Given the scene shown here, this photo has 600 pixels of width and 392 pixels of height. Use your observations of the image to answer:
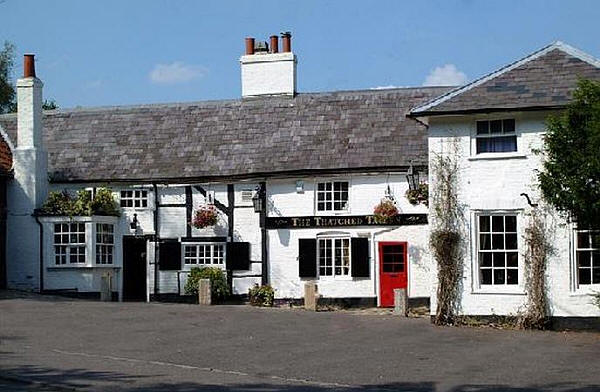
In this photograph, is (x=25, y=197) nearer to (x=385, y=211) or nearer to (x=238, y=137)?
(x=238, y=137)

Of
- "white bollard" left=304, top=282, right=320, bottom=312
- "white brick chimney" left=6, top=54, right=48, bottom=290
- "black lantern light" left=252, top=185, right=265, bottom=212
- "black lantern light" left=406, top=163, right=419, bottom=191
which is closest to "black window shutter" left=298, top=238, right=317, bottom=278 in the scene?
"white bollard" left=304, top=282, right=320, bottom=312

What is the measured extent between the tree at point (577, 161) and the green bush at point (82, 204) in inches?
587

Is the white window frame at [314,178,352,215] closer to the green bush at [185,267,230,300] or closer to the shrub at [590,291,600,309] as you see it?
the green bush at [185,267,230,300]

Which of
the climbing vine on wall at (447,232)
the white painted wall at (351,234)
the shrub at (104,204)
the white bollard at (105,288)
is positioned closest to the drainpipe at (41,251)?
the shrub at (104,204)

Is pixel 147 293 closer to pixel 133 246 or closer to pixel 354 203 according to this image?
pixel 133 246

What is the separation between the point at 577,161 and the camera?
18406mm

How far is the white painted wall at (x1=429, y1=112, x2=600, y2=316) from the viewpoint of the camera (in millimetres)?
21297

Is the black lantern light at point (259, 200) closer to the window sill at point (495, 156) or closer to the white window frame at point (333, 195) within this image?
the white window frame at point (333, 195)

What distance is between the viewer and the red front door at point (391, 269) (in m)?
27.0

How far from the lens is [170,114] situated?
31906 millimetres

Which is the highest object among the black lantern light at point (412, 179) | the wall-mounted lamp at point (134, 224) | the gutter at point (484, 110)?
the gutter at point (484, 110)

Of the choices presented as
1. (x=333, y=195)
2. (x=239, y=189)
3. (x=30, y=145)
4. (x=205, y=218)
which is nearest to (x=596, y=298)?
(x=333, y=195)

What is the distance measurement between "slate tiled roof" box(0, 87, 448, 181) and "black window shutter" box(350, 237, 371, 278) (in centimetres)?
222

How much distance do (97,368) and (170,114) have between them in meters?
18.3
